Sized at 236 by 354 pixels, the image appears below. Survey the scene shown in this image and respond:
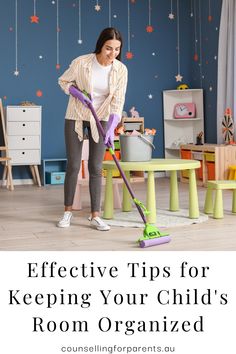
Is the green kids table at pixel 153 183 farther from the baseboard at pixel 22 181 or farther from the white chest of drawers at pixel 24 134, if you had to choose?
the baseboard at pixel 22 181

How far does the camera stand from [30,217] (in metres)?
3.41

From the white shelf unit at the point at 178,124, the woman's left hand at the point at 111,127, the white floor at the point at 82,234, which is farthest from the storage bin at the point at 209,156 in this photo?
the woman's left hand at the point at 111,127

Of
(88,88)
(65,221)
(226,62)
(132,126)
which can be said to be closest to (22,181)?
(132,126)

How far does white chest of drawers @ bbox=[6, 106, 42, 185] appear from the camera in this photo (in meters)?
5.28

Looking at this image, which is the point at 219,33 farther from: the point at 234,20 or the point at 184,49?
the point at 184,49

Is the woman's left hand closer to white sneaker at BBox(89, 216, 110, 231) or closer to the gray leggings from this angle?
the gray leggings

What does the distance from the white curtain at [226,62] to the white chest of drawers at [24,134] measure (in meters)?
1.83

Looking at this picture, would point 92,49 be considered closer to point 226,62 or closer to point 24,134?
point 24,134

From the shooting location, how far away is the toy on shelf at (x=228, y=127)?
5.18 metres

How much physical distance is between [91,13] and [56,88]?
3.03 feet

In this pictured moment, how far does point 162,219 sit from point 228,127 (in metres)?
2.32

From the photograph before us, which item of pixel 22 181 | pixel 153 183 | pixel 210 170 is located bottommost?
pixel 22 181

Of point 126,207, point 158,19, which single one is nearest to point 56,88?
point 158,19

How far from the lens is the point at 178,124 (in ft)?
20.4
